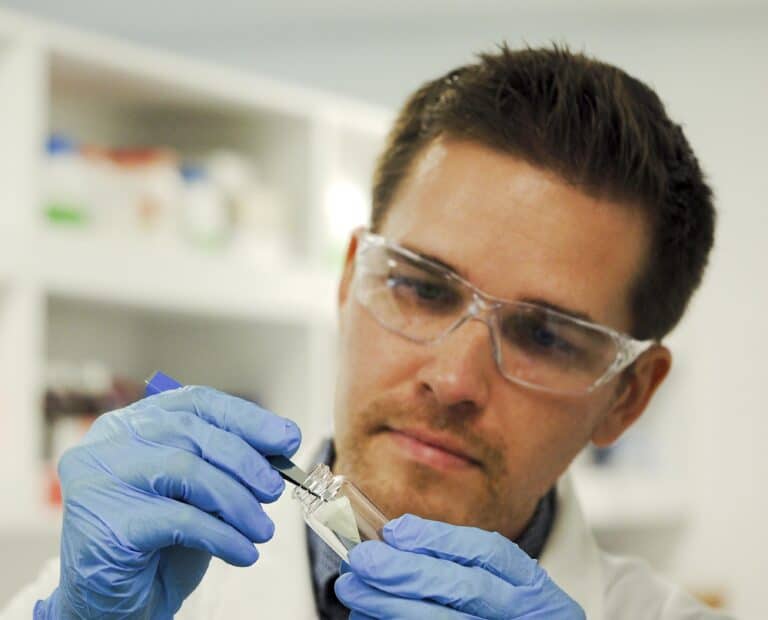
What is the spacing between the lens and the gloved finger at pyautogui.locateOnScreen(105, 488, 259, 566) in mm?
1071

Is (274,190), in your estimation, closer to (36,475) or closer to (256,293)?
(256,293)

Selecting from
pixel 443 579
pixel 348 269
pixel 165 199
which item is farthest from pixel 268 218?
pixel 443 579

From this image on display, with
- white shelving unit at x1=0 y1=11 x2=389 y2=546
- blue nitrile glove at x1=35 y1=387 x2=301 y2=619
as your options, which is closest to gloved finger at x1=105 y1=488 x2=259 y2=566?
blue nitrile glove at x1=35 y1=387 x2=301 y2=619

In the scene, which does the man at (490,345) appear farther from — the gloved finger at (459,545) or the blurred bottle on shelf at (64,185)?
the blurred bottle on shelf at (64,185)

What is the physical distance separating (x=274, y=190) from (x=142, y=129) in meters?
0.48

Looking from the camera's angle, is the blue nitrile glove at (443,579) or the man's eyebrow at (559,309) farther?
the man's eyebrow at (559,309)

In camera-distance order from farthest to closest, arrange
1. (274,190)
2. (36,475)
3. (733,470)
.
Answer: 1. (733,470)
2. (274,190)
3. (36,475)

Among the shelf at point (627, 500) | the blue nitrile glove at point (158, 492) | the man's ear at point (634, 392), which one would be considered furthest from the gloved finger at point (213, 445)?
the shelf at point (627, 500)

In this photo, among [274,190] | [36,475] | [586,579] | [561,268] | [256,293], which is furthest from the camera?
[274,190]

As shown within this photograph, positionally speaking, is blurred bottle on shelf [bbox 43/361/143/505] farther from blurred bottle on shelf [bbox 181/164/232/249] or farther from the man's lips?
the man's lips

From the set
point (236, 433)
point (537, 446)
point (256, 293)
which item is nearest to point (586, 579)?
point (537, 446)

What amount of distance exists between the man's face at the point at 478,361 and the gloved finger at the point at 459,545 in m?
0.22

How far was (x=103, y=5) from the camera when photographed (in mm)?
4391

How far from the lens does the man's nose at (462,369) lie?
4.29ft
